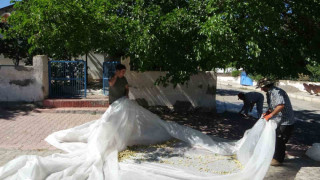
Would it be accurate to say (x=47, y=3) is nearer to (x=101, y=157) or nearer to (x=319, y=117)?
(x=101, y=157)

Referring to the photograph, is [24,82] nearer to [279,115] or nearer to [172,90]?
[172,90]

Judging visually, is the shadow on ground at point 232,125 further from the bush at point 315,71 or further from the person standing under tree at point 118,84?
the bush at point 315,71

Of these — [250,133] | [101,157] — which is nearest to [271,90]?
[250,133]

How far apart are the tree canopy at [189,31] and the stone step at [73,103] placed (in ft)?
8.52

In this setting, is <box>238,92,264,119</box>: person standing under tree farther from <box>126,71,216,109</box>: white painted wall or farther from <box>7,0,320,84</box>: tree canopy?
<box>7,0,320,84</box>: tree canopy

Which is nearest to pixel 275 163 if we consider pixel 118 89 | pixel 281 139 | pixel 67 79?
pixel 281 139

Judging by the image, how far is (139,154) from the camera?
5332 mm

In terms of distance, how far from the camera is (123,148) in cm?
543

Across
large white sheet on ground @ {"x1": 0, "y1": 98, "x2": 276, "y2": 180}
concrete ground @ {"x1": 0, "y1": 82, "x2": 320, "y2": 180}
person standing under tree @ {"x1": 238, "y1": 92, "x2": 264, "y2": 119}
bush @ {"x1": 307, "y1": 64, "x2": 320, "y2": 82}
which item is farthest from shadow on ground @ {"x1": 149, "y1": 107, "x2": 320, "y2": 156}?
bush @ {"x1": 307, "y1": 64, "x2": 320, "y2": 82}

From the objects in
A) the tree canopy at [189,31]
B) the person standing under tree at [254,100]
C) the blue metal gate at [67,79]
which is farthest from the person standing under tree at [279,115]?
the blue metal gate at [67,79]

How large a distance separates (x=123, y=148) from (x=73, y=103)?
15.4 feet

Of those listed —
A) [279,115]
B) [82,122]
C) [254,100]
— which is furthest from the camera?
[254,100]

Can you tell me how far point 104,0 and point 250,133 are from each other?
414 cm

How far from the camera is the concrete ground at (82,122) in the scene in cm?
523
